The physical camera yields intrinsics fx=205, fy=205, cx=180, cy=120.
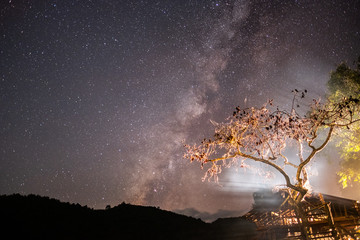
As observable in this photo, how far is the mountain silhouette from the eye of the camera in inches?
667

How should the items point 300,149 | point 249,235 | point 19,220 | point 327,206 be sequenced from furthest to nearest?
1. point 249,235
2. point 19,220
3. point 300,149
4. point 327,206

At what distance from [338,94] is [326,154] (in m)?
12.9

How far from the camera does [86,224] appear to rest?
23.5 meters

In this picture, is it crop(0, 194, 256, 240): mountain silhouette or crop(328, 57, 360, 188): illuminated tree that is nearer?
crop(0, 194, 256, 240): mountain silhouette

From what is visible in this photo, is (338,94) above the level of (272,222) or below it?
above

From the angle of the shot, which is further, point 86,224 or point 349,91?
point 86,224

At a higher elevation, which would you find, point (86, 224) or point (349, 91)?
point (349, 91)

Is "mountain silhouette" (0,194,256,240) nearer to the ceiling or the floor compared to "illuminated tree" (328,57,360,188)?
nearer to the floor

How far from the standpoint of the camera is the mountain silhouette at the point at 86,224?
16.9 metres

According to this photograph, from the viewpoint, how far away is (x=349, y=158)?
82.9 feet

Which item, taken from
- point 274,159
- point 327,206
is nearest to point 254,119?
point 274,159

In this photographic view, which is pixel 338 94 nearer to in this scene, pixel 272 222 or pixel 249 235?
pixel 272 222

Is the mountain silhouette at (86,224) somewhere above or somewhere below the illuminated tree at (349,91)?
below

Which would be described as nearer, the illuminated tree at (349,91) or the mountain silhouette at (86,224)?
the mountain silhouette at (86,224)
